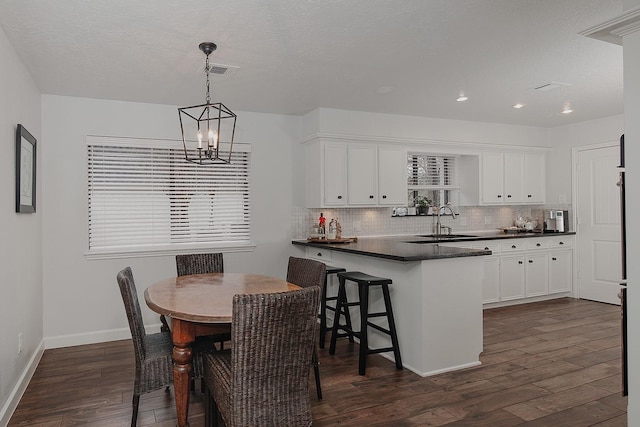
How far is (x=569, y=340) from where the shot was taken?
4.32m

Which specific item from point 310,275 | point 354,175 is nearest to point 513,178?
point 354,175

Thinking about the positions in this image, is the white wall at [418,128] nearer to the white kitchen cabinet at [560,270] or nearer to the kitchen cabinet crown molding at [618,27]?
the white kitchen cabinet at [560,270]

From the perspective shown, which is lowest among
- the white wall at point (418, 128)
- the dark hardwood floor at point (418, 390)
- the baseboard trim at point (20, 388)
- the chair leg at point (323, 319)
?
the dark hardwood floor at point (418, 390)

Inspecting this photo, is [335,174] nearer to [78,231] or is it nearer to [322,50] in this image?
[322,50]

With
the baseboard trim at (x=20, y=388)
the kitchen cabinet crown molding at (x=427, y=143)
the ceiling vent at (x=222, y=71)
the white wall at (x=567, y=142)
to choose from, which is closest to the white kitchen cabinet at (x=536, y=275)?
the white wall at (x=567, y=142)

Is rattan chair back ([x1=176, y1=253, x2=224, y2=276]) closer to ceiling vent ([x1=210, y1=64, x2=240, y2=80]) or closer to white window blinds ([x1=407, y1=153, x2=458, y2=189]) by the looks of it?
ceiling vent ([x1=210, y1=64, x2=240, y2=80])

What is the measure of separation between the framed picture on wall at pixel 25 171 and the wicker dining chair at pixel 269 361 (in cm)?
221

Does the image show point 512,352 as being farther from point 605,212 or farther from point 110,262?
point 110,262

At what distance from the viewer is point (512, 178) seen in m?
6.37

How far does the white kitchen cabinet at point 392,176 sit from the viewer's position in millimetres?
5438

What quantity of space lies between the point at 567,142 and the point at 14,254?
262 inches

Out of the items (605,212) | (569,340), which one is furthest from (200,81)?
(605,212)

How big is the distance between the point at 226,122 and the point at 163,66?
1491 millimetres

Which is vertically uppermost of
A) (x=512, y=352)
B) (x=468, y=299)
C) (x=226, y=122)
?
(x=226, y=122)
